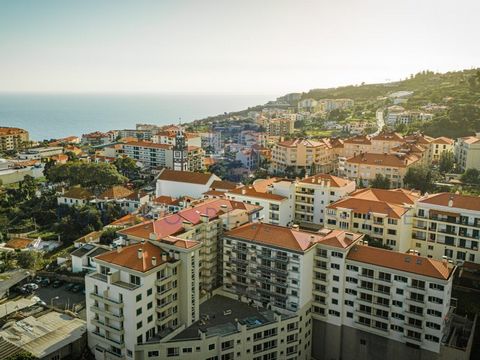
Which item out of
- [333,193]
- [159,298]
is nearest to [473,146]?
[333,193]

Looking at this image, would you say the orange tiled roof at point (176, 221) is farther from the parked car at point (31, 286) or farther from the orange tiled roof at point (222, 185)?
the orange tiled roof at point (222, 185)

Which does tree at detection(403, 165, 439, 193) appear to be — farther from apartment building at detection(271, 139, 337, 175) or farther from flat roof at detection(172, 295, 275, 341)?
flat roof at detection(172, 295, 275, 341)

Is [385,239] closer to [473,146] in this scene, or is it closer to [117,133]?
[473,146]

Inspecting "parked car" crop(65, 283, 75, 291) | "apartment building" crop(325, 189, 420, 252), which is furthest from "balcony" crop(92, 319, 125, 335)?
"apartment building" crop(325, 189, 420, 252)

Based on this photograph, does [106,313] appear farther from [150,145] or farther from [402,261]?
[150,145]

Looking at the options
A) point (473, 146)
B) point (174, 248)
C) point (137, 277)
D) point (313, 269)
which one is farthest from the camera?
point (473, 146)

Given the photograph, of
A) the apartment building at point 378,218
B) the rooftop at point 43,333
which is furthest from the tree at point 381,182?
the rooftop at point 43,333
